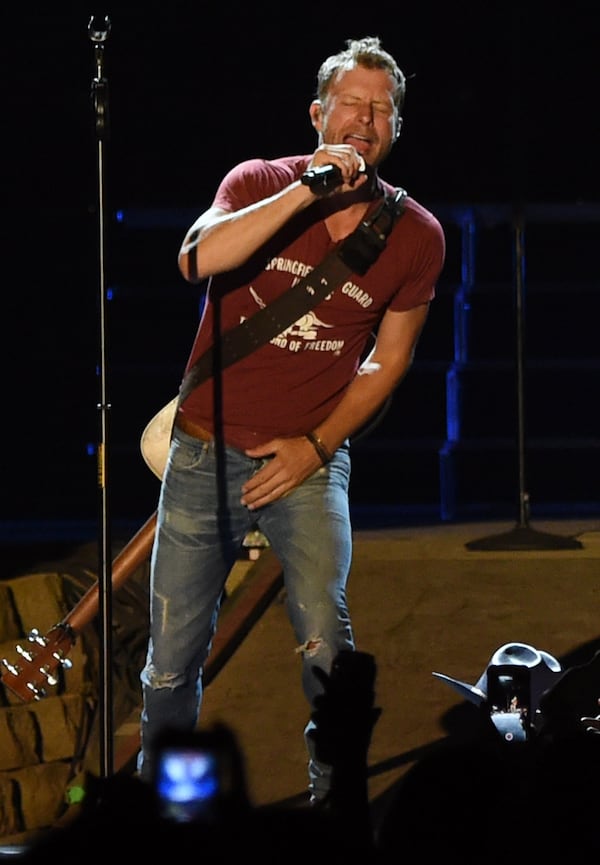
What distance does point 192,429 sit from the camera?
4.08 m

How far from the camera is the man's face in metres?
3.89

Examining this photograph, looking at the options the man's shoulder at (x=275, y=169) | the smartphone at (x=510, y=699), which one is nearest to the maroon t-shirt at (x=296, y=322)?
the man's shoulder at (x=275, y=169)

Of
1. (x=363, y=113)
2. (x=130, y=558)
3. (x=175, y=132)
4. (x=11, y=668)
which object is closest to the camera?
(x=363, y=113)

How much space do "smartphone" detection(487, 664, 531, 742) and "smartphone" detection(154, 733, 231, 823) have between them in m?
1.56

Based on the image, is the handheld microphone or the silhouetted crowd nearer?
the silhouetted crowd

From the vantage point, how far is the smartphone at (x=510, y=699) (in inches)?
156

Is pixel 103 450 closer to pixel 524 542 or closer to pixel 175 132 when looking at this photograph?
pixel 524 542

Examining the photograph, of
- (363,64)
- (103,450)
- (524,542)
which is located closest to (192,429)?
(103,450)

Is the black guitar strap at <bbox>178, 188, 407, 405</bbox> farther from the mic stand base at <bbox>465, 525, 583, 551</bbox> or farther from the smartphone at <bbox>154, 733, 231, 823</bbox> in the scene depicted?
the mic stand base at <bbox>465, 525, 583, 551</bbox>

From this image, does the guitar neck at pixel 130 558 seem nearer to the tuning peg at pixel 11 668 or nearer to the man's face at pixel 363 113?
the tuning peg at pixel 11 668

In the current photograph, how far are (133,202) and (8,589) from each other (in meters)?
2.34

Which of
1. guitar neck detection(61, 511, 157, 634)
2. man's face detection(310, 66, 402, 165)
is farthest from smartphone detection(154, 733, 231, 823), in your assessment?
guitar neck detection(61, 511, 157, 634)

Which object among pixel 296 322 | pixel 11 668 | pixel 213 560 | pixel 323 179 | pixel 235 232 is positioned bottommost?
pixel 11 668

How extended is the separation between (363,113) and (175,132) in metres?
4.61
